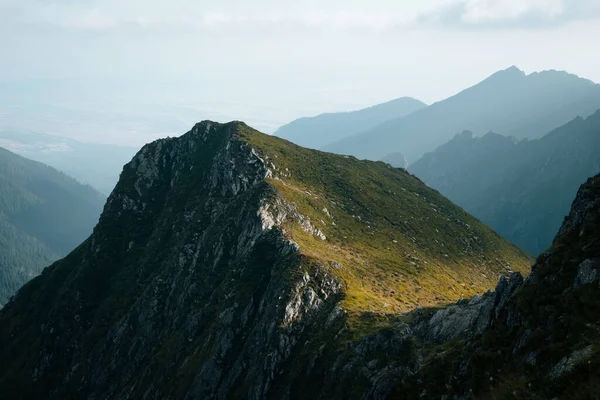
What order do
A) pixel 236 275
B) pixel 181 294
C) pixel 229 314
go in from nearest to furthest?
1. pixel 229 314
2. pixel 236 275
3. pixel 181 294

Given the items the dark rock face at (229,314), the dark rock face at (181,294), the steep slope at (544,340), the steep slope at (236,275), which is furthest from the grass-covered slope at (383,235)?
the steep slope at (544,340)

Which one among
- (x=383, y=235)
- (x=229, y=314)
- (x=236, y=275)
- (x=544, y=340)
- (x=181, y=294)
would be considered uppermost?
(x=544, y=340)

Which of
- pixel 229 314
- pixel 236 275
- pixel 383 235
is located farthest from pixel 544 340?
pixel 383 235

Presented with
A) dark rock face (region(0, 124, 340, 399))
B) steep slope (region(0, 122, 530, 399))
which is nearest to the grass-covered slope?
steep slope (region(0, 122, 530, 399))

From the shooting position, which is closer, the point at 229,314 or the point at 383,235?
the point at 229,314

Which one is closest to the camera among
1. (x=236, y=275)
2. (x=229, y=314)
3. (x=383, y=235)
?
(x=229, y=314)

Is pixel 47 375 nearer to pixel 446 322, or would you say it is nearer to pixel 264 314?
pixel 264 314

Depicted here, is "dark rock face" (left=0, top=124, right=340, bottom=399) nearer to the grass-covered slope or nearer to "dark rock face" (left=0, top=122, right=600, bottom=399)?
"dark rock face" (left=0, top=122, right=600, bottom=399)

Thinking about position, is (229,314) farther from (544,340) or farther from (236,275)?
(544,340)
